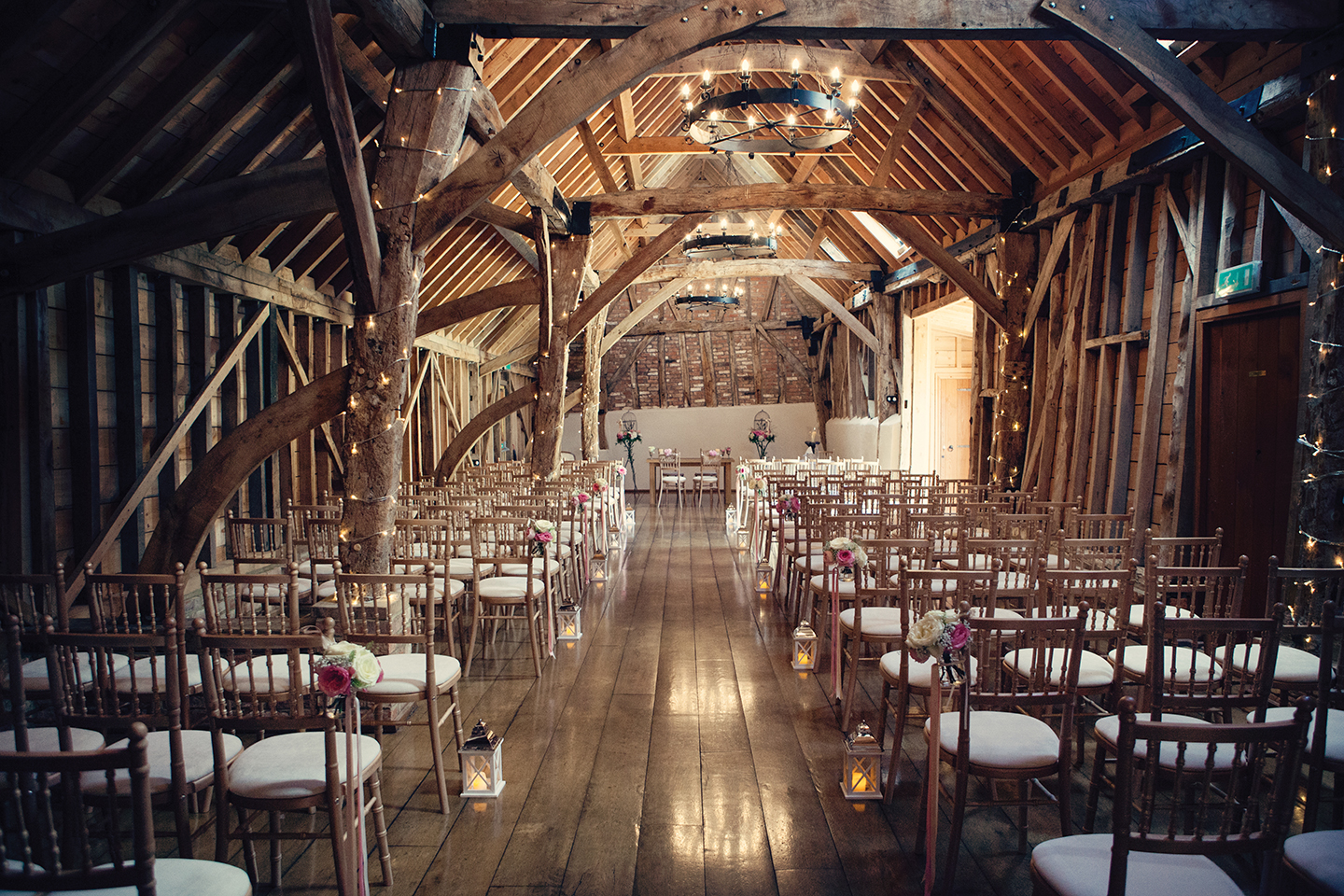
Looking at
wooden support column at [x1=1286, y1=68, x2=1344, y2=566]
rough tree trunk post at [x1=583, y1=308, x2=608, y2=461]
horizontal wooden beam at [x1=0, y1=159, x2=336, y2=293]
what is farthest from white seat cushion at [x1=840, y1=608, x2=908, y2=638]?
rough tree trunk post at [x1=583, y1=308, x2=608, y2=461]

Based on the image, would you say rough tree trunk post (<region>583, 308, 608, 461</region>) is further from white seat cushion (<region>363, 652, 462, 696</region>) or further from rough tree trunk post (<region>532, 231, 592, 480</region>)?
white seat cushion (<region>363, 652, 462, 696</region>)

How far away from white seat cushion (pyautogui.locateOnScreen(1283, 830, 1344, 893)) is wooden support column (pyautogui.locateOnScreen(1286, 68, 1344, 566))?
299 cm

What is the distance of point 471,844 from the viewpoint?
2773 mm

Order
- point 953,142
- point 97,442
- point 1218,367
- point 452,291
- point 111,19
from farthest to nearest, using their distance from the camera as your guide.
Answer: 1. point 452,291
2. point 953,142
3. point 1218,367
4. point 97,442
5. point 111,19

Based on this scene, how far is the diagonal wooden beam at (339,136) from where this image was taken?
3535 mm

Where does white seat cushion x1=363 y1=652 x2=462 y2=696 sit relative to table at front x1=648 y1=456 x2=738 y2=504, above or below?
above

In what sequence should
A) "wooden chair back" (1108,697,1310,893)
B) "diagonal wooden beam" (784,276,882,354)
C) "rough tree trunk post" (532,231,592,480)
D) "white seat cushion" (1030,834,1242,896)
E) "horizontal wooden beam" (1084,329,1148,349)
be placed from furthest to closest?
"diagonal wooden beam" (784,276,882,354) < "rough tree trunk post" (532,231,592,480) < "horizontal wooden beam" (1084,329,1148,349) < "white seat cushion" (1030,834,1242,896) < "wooden chair back" (1108,697,1310,893)

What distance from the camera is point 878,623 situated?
3.87m

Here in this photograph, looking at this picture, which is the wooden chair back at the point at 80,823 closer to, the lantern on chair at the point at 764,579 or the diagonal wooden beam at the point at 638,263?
the lantern on chair at the point at 764,579

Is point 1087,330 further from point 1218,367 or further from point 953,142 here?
point 953,142

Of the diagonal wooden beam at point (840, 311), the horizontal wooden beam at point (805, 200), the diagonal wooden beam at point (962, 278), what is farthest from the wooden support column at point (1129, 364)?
the diagonal wooden beam at point (840, 311)

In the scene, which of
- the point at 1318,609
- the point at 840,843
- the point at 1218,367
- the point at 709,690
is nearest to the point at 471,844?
the point at 840,843

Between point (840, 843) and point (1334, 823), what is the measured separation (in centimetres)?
167

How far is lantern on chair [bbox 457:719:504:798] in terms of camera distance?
3.08 m
